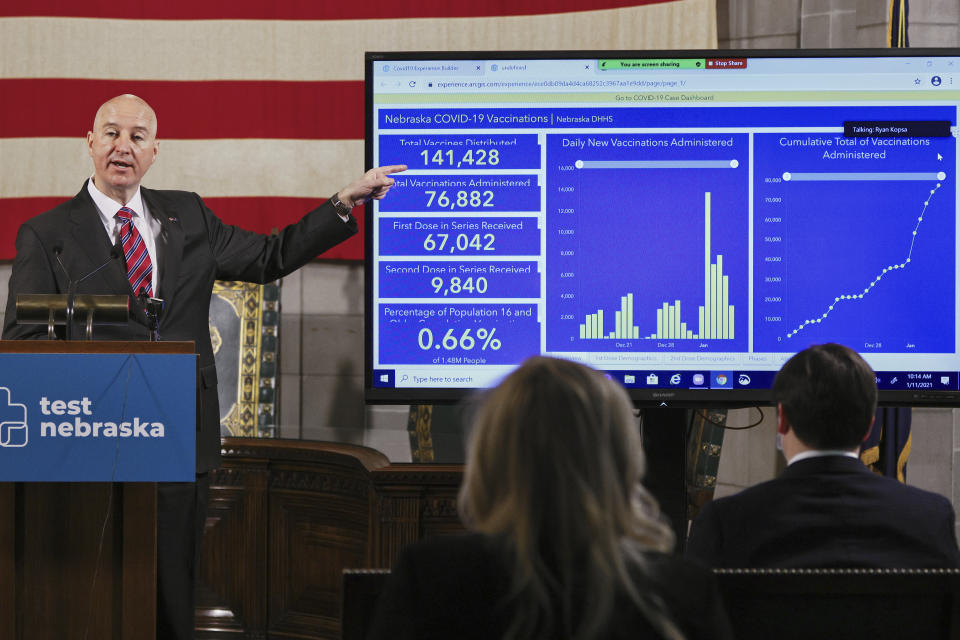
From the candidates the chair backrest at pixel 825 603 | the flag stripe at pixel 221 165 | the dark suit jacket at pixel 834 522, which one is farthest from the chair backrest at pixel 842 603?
the flag stripe at pixel 221 165

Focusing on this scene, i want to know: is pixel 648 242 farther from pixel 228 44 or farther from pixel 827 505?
pixel 228 44

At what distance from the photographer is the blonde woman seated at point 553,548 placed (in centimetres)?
116

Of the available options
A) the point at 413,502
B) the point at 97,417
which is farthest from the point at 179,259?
the point at 413,502

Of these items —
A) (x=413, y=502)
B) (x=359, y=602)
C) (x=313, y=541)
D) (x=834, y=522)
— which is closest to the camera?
(x=359, y=602)

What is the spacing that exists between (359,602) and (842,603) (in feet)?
2.08

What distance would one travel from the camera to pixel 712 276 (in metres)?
2.82

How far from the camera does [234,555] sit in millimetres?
3980

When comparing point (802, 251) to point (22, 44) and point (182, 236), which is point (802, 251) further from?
point (22, 44)

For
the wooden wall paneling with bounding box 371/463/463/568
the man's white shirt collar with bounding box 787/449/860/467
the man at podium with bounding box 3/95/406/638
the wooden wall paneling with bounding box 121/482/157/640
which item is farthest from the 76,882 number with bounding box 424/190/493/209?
the man's white shirt collar with bounding box 787/449/860/467

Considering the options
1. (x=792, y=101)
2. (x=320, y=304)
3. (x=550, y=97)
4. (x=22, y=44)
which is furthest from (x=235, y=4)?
(x=792, y=101)

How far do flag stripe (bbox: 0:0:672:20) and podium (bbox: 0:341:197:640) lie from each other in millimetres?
3373

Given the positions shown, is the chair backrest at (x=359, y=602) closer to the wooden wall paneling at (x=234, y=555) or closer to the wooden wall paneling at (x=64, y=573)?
the wooden wall paneling at (x=64, y=573)

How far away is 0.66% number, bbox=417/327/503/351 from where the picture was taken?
2.86m

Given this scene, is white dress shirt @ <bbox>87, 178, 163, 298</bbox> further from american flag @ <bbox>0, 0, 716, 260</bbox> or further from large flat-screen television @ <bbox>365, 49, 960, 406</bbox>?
american flag @ <bbox>0, 0, 716, 260</bbox>
